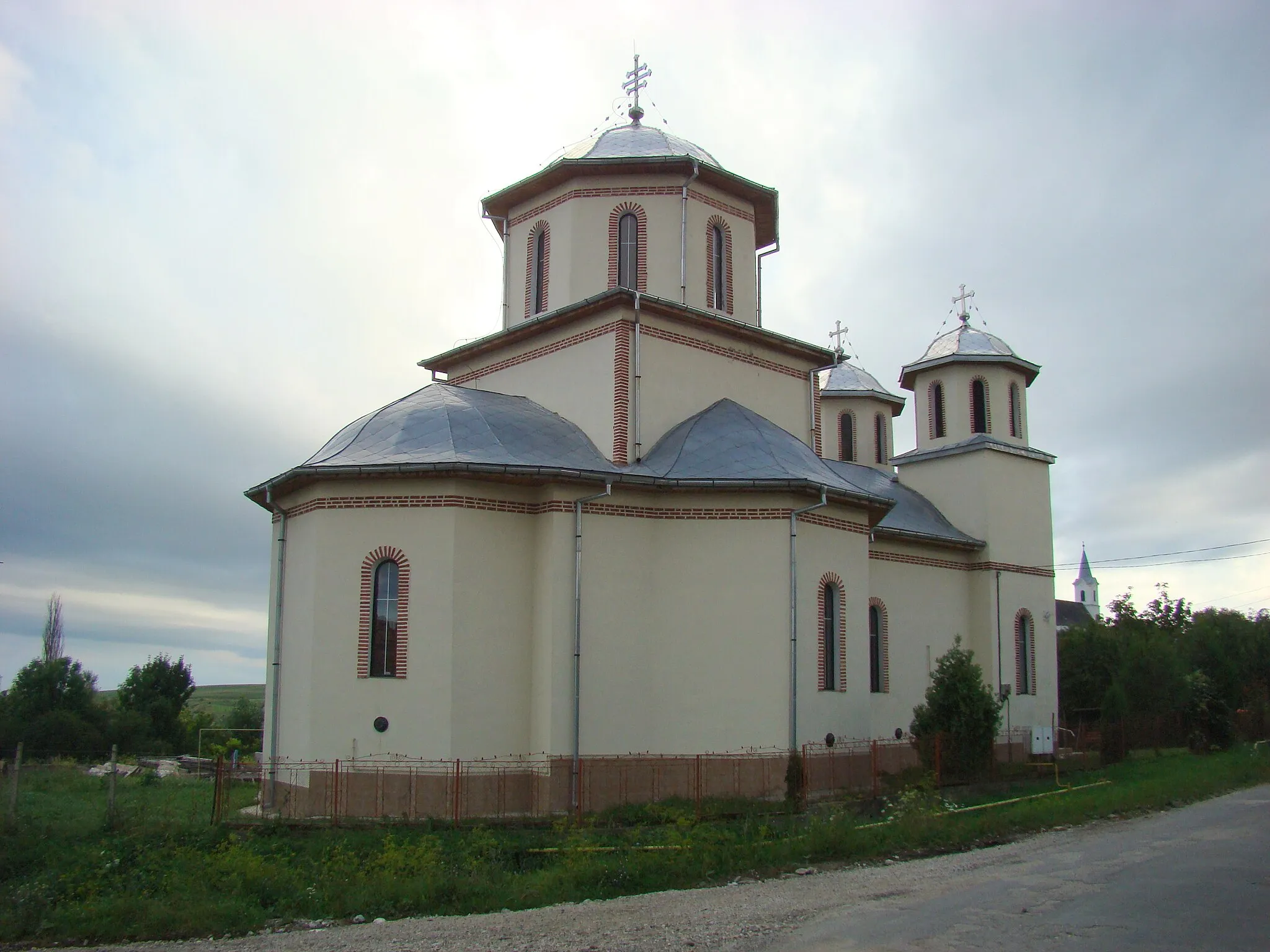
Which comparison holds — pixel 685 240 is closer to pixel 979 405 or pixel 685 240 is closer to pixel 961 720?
pixel 961 720

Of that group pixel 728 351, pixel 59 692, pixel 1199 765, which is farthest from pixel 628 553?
pixel 59 692

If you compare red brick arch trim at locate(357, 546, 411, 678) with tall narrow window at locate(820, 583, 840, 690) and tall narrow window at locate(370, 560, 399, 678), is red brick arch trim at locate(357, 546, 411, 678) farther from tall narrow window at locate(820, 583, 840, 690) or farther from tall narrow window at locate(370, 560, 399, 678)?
tall narrow window at locate(820, 583, 840, 690)

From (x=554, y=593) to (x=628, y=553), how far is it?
129 cm

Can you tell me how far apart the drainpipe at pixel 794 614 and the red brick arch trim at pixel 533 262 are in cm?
580

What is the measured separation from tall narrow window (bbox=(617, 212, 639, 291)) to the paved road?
1025cm

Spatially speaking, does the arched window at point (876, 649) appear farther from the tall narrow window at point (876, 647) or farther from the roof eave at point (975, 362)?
the roof eave at point (975, 362)

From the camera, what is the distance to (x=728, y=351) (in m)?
17.4

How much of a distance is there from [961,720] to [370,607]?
9.12 meters

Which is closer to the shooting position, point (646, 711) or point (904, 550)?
point (646, 711)

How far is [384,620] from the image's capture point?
14.0 meters

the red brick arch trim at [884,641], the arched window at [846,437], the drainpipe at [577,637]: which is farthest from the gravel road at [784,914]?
the arched window at [846,437]

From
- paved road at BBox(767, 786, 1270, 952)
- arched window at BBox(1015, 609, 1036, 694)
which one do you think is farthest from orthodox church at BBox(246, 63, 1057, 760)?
paved road at BBox(767, 786, 1270, 952)

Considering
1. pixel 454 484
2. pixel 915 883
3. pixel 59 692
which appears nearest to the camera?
pixel 915 883

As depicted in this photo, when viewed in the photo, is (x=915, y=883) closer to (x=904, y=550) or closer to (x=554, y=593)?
(x=554, y=593)
